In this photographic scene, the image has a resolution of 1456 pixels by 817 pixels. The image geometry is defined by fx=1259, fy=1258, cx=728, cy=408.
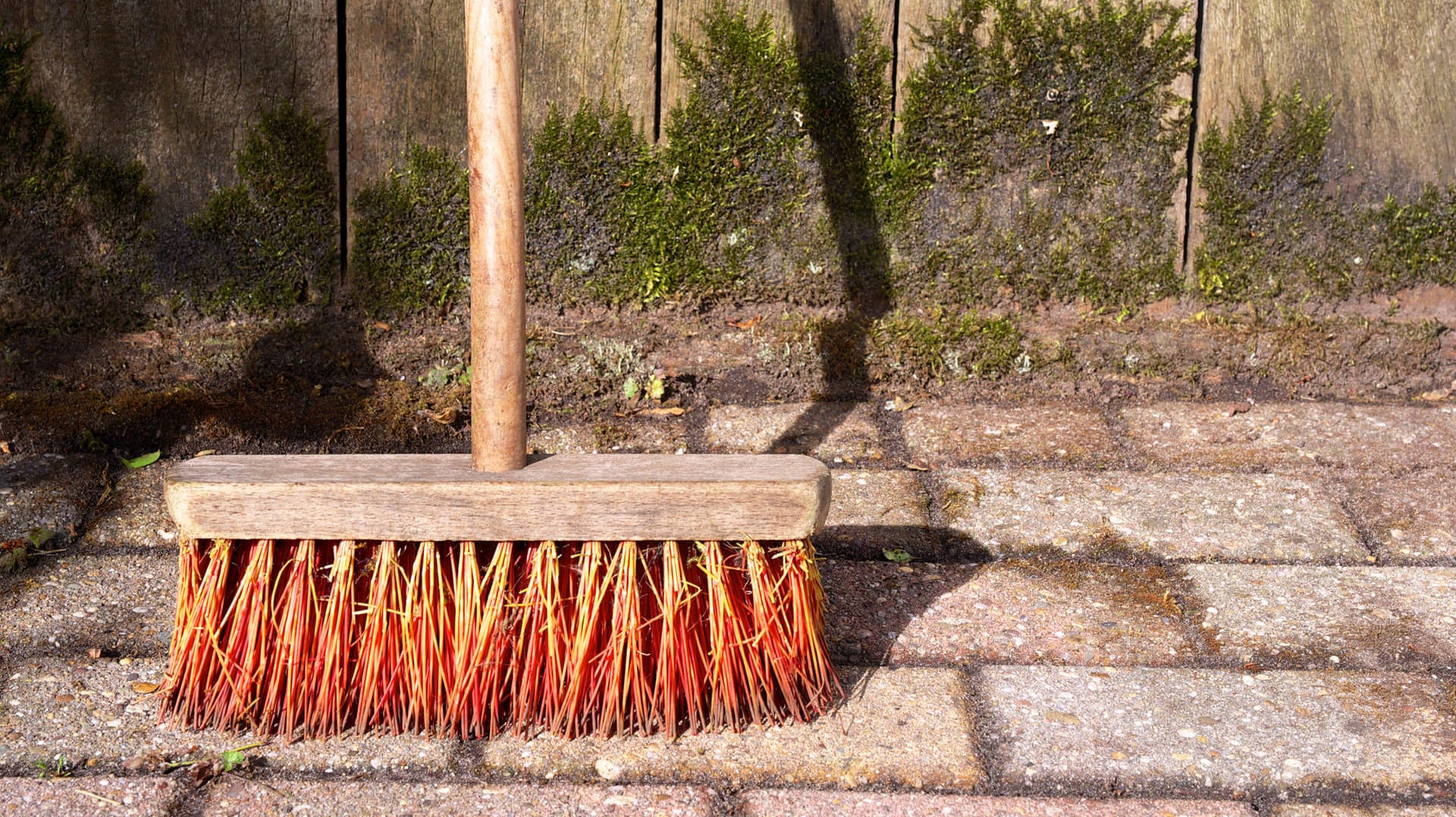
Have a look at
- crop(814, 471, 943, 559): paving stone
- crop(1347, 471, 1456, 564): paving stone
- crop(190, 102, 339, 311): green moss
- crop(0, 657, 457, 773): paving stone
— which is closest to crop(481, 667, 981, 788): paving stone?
crop(0, 657, 457, 773): paving stone

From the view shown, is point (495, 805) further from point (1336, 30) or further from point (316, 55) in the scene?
point (1336, 30)

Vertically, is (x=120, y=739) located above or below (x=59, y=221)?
below

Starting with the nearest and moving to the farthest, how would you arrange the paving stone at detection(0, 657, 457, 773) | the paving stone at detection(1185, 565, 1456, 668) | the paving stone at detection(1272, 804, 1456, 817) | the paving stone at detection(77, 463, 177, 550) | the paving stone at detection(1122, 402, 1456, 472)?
the paving stone at detection(1272, 804, 1456, 817) → the paving stone at detection(0, 657, 457, 773) → the paving stone at detection(1185, 565, 1456, 668) → the paving stone at detection(77, 463, 177, 550) → the paving stone at detection(1122, 402, 1456, 472)

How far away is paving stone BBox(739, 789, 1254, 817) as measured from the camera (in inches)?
70.4

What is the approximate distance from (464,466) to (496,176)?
1.51 ft

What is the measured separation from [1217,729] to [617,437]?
1.58 meters

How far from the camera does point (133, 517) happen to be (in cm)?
267

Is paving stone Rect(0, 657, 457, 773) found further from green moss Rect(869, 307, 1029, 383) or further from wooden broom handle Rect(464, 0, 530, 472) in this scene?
green moss Rect(869, 307, 1029, 383)

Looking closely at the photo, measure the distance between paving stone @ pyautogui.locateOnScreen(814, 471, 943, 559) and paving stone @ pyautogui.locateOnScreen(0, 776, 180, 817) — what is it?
50.8 inches

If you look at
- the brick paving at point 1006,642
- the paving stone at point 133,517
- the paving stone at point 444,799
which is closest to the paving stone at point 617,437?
the brick paving at point 1006,642

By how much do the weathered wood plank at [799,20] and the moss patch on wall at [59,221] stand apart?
1447 mm

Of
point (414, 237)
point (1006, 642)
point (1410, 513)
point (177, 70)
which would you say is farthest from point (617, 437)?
point (1410, 513)

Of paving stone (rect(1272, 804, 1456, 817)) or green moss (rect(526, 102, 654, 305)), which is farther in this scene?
green moss (rect(526, 102, 654, 305))

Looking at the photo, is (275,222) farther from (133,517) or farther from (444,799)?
(444,799)
